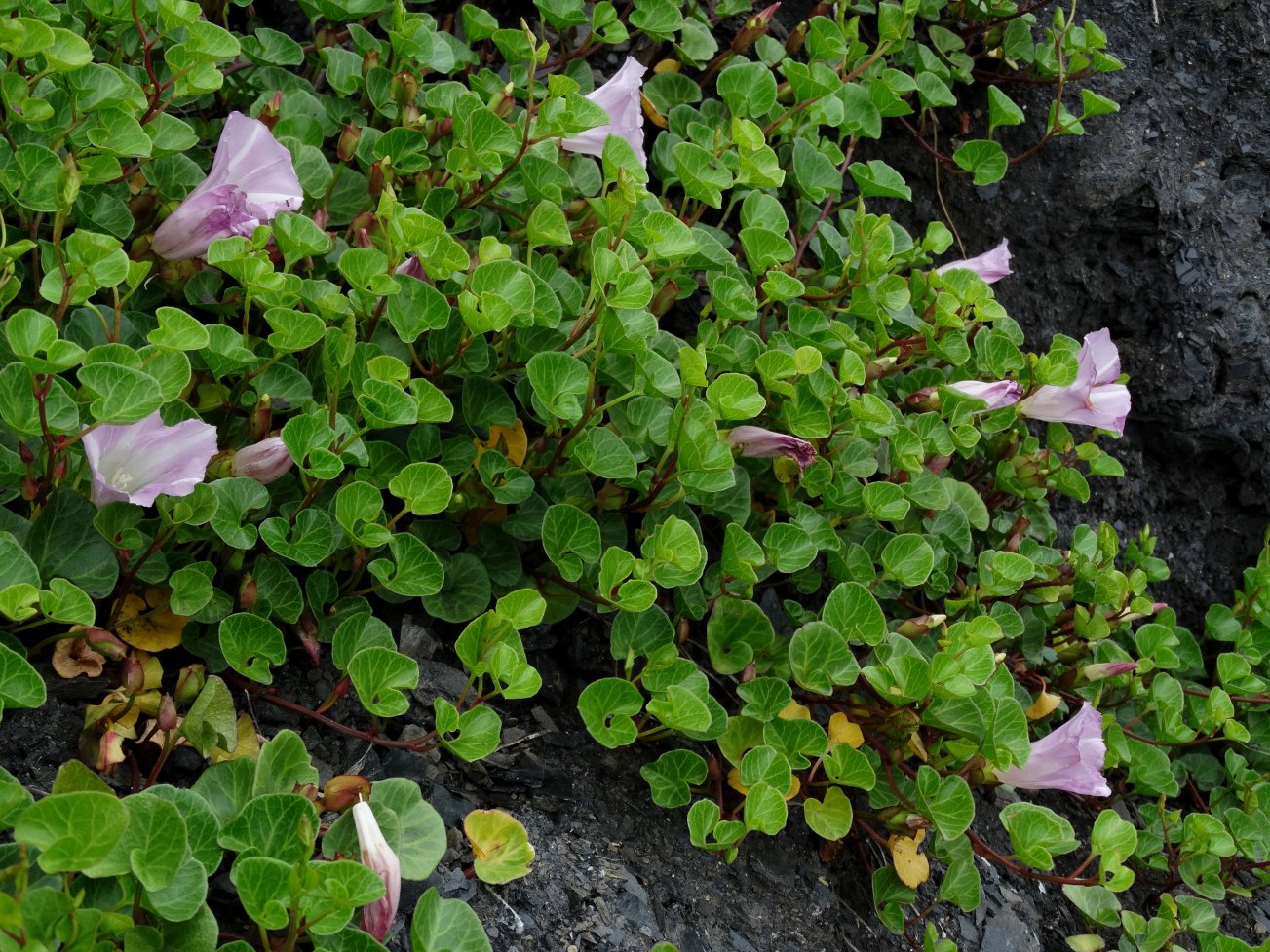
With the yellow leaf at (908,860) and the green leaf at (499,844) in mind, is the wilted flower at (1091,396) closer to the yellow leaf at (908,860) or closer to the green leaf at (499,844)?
the yellow leaf at (908,860)

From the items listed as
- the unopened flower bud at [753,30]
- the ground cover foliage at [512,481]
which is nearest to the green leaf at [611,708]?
the ground cover foliage at [512,481]

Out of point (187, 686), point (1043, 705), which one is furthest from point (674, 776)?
point (1043, 705)

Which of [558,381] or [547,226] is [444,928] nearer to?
[558,381]

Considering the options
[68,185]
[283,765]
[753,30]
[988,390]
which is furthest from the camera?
[753,30]

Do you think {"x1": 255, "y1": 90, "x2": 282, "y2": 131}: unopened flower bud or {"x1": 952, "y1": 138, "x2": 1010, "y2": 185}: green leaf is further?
{"x1": 952, "y1": 138, "x2": 1010, "y2": 185}: green leaf

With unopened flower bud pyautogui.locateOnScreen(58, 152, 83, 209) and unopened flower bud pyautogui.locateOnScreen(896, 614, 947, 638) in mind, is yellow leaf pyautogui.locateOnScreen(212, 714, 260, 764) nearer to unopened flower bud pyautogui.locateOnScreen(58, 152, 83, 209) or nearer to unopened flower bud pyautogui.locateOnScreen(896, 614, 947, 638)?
unopened flower bud pyautogui.locateOnScreen(58, 152, 83, 209)

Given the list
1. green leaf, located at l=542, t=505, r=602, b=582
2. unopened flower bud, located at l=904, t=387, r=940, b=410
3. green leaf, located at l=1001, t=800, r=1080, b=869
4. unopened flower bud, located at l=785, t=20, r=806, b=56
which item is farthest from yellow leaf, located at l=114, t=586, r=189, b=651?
unopened flower bud, located at l=785, t=20, r=806, b=56
